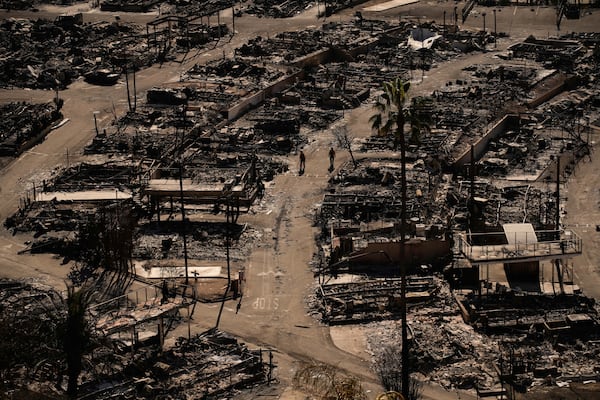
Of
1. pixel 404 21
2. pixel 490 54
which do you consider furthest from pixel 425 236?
pixel 404 21

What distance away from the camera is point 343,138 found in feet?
260

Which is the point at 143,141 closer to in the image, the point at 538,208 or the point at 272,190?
the point at 272,190

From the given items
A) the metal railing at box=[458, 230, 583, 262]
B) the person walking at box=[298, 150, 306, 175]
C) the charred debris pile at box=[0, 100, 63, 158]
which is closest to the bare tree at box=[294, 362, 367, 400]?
the metal railing at box=[458, 230, 583, 262]

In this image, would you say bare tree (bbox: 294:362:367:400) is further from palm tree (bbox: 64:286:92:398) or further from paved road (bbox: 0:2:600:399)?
palm tree (bbox: 64:286:92:398)

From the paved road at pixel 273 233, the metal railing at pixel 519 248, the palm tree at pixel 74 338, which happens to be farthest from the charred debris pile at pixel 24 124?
the palm tree at pixel 74 338

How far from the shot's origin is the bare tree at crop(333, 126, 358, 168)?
254ft

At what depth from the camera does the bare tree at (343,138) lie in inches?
3049

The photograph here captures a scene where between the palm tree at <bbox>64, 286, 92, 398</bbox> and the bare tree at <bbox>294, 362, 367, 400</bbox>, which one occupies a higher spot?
the palm tree at <bbox>64, 286, 92, 398</bbox>

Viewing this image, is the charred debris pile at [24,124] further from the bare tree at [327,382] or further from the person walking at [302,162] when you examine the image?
the bare tree at [327,382]

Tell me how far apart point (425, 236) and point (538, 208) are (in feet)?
29.5

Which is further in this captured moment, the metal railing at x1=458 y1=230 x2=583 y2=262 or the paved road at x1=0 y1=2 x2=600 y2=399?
the metal railing at x1=458 y1=230 x2=583 y2=262

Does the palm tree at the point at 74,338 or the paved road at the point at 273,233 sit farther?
the paved road at the point at 273,233

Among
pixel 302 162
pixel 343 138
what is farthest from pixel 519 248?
pixel 343 138

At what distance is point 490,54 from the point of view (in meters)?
99.5
